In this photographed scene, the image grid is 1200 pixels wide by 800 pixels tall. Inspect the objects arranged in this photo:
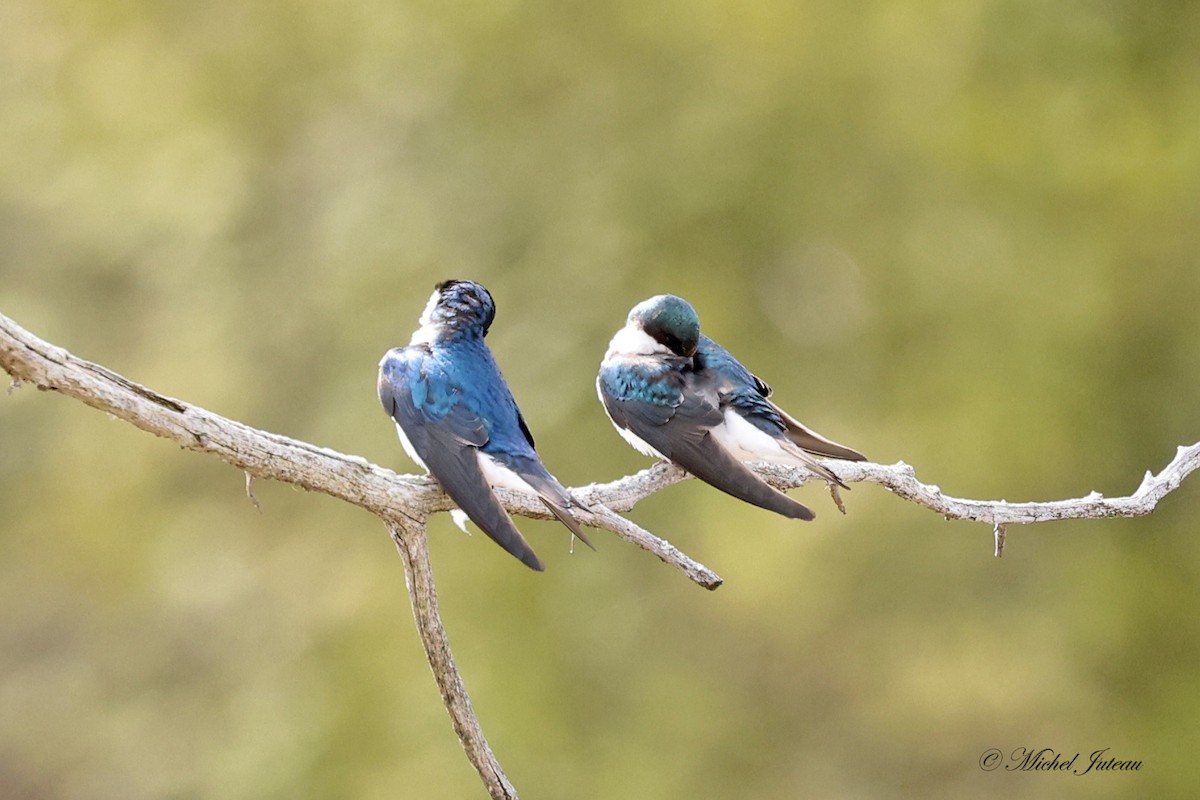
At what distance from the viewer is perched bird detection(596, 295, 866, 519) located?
4113mm

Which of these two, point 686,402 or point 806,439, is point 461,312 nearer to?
point 686,402

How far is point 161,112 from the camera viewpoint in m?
11.8

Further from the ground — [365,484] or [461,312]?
[461,312]

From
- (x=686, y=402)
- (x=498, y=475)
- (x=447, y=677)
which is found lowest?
(x=447, y=677)

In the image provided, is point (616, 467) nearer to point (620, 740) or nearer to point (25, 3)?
point (620, 740)

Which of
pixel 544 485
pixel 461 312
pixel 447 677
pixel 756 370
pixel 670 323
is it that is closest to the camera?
pixel 447 677

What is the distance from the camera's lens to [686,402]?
4.25 metres

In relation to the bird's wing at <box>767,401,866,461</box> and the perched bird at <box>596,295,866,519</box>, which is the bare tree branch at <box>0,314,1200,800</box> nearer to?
the perched bird at <box>596,295,866,519</box>

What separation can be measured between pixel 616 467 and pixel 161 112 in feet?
18.8

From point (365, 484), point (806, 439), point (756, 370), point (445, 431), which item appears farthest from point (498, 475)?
point (756, 370)

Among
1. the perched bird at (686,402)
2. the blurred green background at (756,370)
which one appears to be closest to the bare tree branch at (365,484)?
the perched bird at (686,402)

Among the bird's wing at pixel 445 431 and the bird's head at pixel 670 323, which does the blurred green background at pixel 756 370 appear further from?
the bird's wing at pixel 445 431

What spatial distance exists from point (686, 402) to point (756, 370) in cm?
457

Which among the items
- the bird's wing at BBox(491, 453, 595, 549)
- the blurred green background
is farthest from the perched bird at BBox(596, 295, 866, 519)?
the blurred green background
